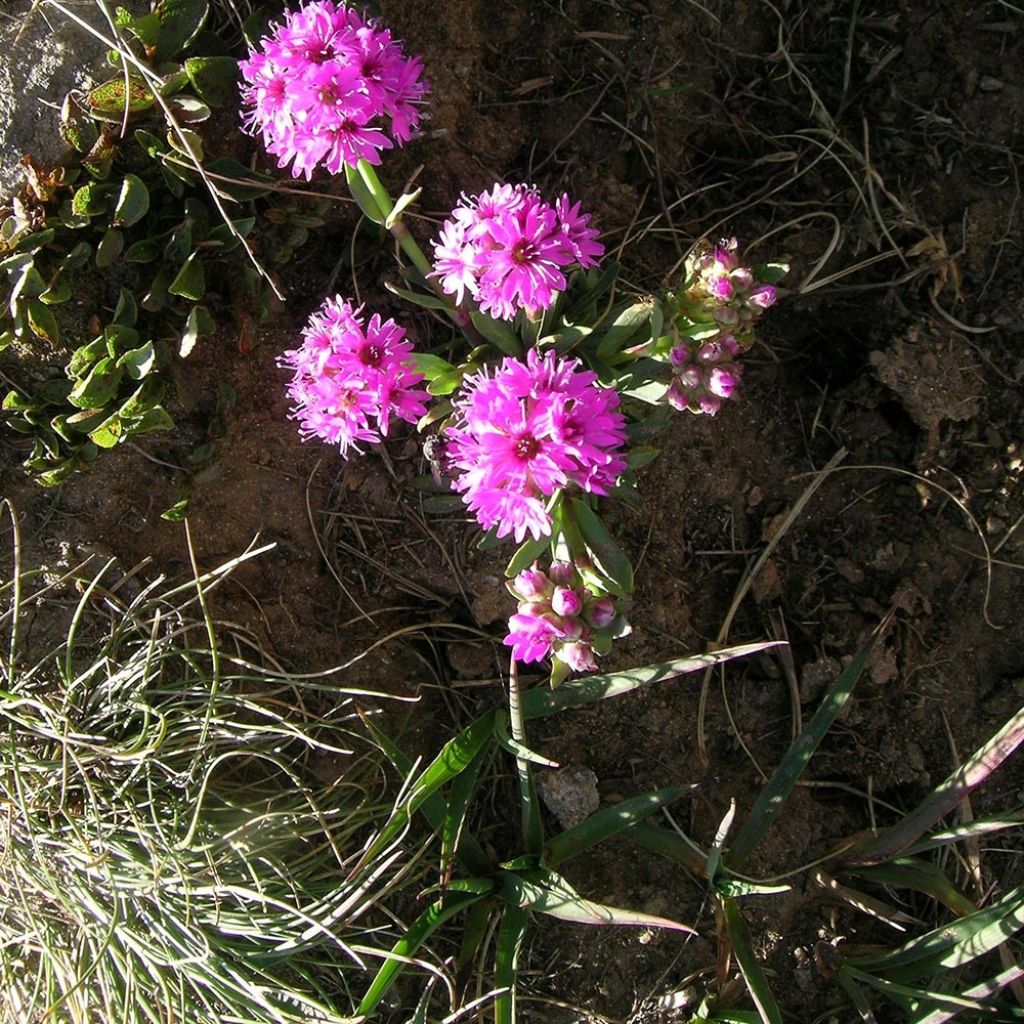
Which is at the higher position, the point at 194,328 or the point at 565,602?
the point at 194,328

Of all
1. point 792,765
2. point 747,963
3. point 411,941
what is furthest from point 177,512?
point 747,963

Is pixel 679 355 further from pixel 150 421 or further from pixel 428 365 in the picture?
pixel 150 421

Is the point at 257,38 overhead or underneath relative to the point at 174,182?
overhead

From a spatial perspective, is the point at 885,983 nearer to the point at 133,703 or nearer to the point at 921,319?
the point at 921,319

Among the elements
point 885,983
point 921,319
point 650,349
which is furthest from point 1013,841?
point 650,349

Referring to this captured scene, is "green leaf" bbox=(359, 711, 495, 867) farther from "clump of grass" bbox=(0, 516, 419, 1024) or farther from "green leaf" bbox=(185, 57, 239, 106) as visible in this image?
"green leaf" bbox=(185, 57, 239, 106)
